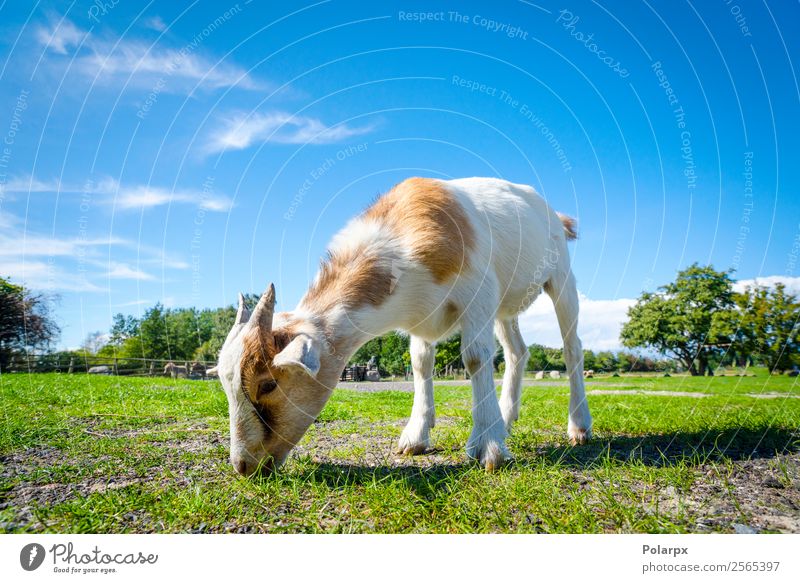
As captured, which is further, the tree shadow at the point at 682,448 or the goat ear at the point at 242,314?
the tree shadow at the point at 682,448

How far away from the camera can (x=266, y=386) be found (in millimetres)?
3369

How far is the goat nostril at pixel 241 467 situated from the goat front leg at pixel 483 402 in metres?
1.90

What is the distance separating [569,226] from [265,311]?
17.8 ft

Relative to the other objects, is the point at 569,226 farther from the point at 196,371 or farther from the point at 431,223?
the point at 196,371

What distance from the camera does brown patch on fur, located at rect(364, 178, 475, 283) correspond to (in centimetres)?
416

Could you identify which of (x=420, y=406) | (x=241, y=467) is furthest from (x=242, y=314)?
(x=420, y=406)

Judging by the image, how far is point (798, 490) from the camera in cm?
311

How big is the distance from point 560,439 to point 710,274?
2610mm

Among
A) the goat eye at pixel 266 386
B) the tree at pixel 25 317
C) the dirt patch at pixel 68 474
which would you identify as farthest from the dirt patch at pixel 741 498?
the tree at pixel 25 317

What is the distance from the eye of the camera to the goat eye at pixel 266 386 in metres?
3.34
